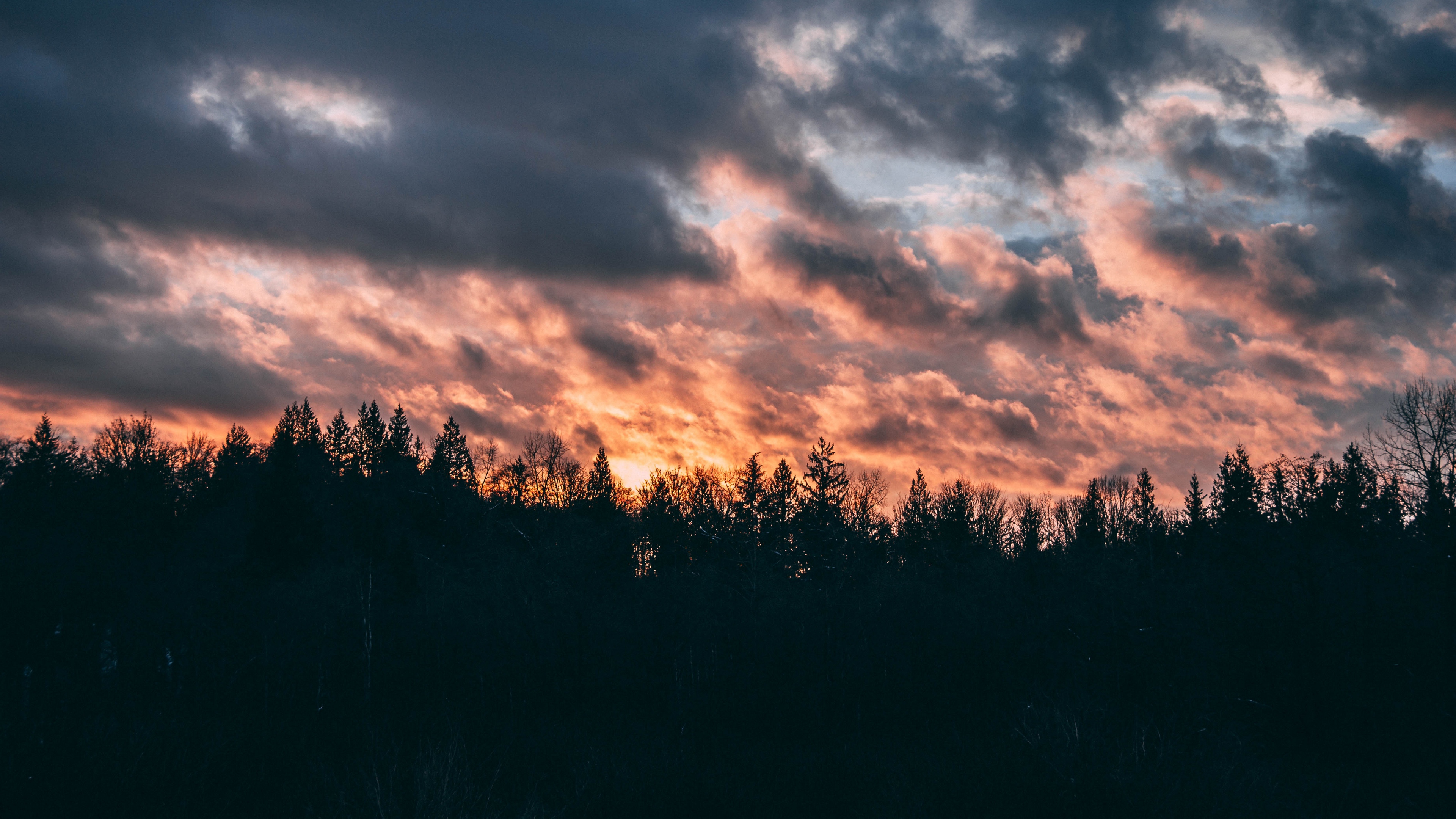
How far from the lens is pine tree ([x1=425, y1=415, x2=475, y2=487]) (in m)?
62.7

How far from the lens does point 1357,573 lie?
2952cm

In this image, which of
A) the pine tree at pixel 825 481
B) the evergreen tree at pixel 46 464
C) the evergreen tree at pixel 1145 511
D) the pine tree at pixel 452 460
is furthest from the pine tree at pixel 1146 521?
the evergreen tree at pixel 46 464

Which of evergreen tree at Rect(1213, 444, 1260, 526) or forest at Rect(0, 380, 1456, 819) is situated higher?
evergreen tree at Rect(1213, 444, 1260, 526)

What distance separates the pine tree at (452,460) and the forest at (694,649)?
70cm

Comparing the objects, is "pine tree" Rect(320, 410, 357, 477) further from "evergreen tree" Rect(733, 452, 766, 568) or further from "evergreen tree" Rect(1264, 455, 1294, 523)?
"evergreen tree" Rect(1264, 455, 1294, 523)

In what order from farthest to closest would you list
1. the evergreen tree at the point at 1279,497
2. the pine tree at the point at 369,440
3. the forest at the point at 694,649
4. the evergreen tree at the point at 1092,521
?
the pine tree at the point at 369,440 → the evergreen tree at the point at 1092,521 → the evergreen tree at the point at 1279,497 → the forest at the point at 694,649

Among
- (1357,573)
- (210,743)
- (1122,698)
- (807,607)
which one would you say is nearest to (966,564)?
(807,607)

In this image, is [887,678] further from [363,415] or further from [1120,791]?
[363,415]

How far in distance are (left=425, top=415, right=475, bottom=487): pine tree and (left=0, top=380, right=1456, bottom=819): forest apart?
70cm

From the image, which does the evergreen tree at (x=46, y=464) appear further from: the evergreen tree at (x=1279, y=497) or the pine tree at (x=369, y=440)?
the evergreen tree at (x=1279, y=497)

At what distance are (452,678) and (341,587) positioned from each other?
12630 mm

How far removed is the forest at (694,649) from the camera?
19516mm

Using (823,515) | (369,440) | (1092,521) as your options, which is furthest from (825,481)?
(369,440)

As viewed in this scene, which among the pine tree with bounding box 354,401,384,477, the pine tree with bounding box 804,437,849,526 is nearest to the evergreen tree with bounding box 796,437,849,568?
the pine tree with bounding box 804,437,849,526
